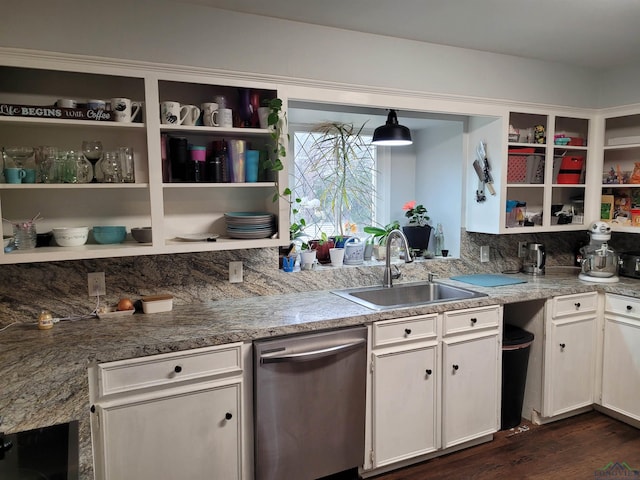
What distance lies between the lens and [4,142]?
2016mm

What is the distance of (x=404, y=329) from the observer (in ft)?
7.60

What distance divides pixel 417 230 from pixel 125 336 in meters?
2.22

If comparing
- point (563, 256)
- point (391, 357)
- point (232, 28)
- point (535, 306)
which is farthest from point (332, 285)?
point (563, 256)

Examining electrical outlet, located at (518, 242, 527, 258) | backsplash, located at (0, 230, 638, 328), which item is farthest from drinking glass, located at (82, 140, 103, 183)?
electrical outlet, located at (518, 242, 527, 258)

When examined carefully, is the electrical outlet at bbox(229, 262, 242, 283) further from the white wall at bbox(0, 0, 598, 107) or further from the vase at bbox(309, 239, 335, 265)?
the white wall at bbox(0, 0, 598, 107)

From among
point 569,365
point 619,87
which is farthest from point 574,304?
point 619,87

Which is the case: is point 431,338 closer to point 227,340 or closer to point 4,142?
point 227,340

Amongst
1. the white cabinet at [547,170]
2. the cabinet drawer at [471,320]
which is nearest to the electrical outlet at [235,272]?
the cabinet drawer at [471,320]

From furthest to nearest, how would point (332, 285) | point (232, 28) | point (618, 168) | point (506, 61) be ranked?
point (618, 168), point (506, 61), point (332, 285), point (232, 28)

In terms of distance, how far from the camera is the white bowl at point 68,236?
6.59ft

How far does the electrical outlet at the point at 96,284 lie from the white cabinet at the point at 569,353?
2.58 meters

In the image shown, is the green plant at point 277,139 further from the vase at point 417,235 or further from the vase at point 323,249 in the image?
the vase at point 417,235

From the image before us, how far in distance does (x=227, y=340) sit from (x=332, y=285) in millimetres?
988

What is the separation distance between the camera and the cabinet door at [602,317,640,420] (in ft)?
8.96
